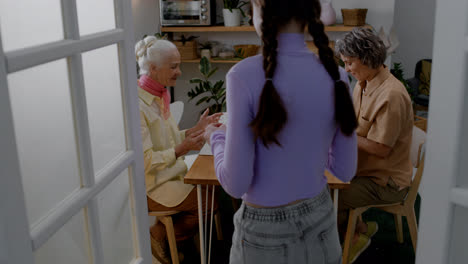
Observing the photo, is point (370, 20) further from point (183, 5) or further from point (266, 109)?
point (266, 109)

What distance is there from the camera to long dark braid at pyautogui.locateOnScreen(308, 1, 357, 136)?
1.16 meters

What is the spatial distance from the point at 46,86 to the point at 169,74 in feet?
4.85

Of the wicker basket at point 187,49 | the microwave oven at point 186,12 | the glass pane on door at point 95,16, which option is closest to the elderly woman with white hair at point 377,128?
the glass pane on door at point 95,16

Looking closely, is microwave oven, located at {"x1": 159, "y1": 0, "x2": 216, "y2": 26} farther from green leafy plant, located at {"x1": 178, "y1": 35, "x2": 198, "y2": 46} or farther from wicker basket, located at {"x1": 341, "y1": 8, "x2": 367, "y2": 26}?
wicker basket, located at {"x1": 341, "y1": 8, "x2": 367, "y2": 26}

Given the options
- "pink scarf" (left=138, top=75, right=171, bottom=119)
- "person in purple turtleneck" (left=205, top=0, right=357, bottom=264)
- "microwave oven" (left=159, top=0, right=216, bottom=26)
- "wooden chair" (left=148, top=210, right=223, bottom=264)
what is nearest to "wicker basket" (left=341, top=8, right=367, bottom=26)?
"microwave oven" (left=159, top=0, right=216, bottom=26)

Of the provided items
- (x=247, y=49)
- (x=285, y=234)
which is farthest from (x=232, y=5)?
(x=285, y=234)

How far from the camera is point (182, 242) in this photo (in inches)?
106

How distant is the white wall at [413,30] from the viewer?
6.23 metres

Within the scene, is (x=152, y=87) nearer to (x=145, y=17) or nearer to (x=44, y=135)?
(x=44, y=135)

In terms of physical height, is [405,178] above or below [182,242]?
above

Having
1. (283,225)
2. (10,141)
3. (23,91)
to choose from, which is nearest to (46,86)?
(23,91)

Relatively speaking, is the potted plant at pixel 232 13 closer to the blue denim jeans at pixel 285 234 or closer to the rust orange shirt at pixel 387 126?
the rust orange shirt at pixel 387 126

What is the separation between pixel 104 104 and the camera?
1229mm

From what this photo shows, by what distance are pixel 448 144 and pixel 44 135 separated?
95 centimetres
